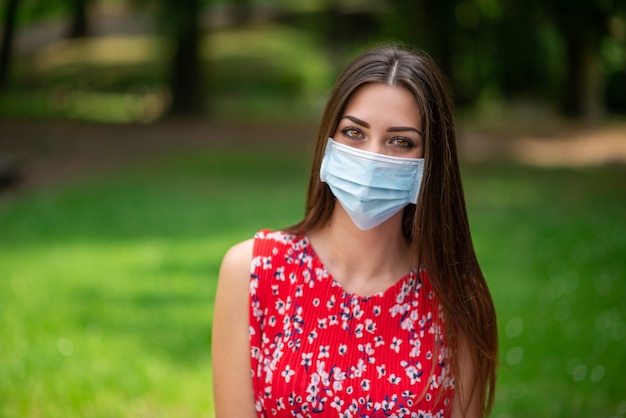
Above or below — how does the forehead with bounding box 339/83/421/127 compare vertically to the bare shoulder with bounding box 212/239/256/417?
above

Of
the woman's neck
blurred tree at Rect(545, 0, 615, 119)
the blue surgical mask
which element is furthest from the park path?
the blue surgical mask

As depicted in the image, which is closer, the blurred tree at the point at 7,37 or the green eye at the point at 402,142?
the green eye at the point at 402,142


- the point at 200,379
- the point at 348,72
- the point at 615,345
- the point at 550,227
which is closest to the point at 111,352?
the point at 200,379

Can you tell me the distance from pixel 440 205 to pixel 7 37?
26.3m

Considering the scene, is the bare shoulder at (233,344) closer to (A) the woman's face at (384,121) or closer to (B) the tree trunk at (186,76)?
(A) the woman's face at (384,121)

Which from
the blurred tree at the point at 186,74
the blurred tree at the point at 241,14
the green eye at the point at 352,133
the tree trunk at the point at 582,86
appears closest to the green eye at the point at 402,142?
the green eye at the point at 352,133

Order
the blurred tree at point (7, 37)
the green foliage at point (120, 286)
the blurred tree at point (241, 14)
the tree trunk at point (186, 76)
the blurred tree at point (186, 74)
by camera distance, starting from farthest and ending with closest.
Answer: the blurred tree at point (241, 14) → the blurred tree at point (7, 37) → the tree trunk at point (186, 76) → the blurred tree at point (186, 74) → the green foliage at point (120, 286)

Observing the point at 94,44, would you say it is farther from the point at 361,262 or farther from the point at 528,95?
the point at 361,262

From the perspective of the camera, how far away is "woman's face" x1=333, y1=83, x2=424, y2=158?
9.64 feet

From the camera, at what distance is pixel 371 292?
3.07 meters

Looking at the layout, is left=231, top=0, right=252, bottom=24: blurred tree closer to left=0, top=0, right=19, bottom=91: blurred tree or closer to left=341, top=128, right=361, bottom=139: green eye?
left=0, top=0, right=19, bottom=91: blurred tree

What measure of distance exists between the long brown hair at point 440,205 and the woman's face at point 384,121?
0.08ft

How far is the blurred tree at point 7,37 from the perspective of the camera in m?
25.1

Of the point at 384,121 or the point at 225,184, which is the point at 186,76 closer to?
the point at 225,184
